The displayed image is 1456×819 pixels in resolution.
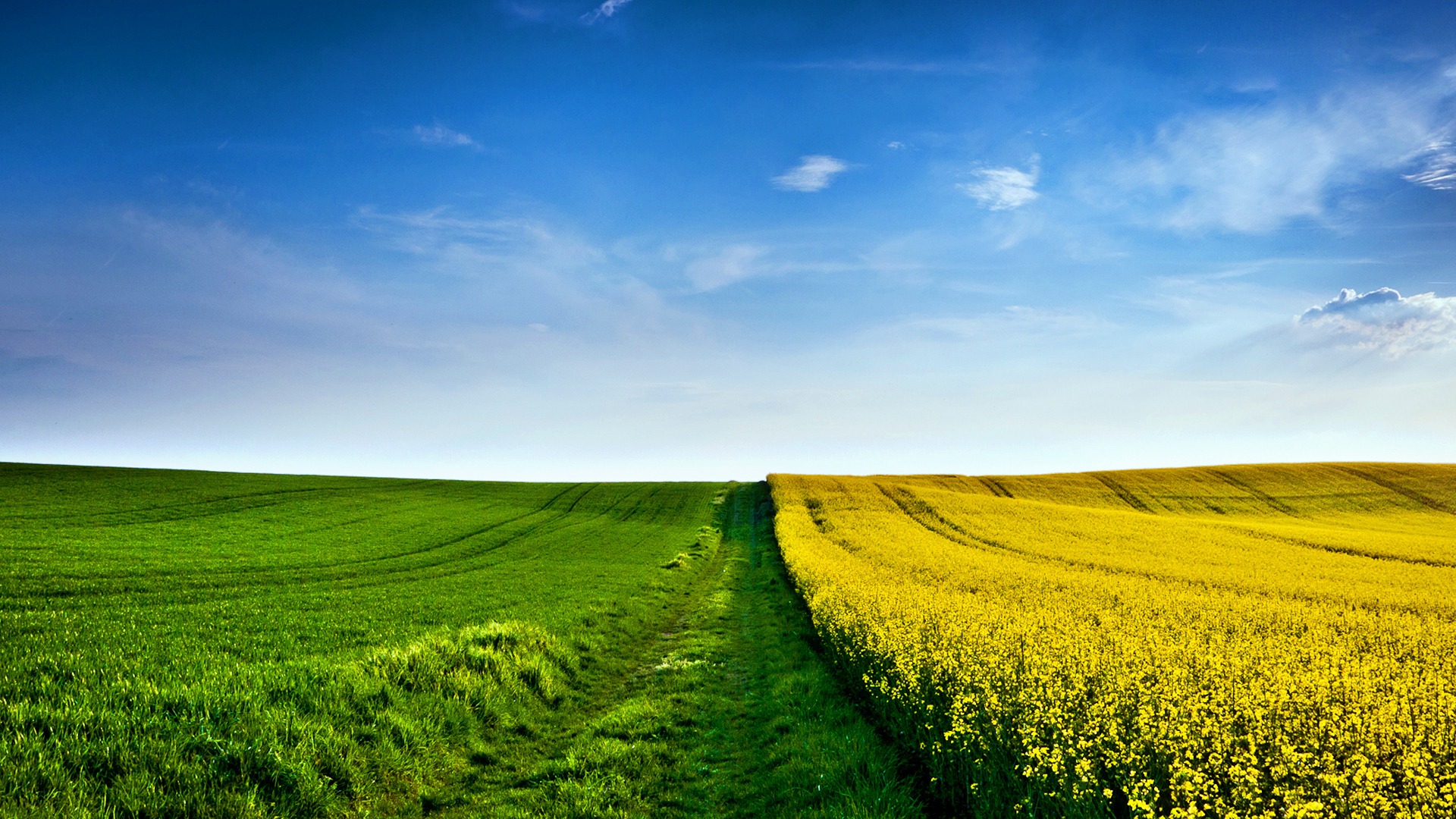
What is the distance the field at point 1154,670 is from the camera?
5.04 meters

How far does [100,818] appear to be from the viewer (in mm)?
5316

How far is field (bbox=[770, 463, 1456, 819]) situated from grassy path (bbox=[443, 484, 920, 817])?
30.3 inches

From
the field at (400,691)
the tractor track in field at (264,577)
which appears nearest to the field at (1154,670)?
the field at (400,691)

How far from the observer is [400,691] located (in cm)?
889

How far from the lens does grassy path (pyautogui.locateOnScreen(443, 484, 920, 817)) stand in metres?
6.89

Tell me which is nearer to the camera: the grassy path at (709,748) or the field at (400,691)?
the field at (400,691)

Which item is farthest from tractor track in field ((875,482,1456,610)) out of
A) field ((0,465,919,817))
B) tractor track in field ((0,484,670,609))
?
tractor track in field ((0,484,670,609))

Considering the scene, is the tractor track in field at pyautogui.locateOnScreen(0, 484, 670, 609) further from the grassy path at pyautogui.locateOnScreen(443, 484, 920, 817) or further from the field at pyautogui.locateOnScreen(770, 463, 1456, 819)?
the field at pyautogui.locateOnScreen(770, 463, 1456, 819)

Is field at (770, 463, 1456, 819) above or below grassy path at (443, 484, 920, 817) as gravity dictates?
above

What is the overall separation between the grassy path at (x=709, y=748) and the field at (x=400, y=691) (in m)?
0.04

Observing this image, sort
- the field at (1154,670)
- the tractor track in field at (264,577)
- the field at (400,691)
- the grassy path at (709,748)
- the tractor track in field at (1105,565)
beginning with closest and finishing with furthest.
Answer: the field at (1154,670) < the field at (400,691) < the grassy path at (709,748) < the tractor track in field at (264,577) < the tractor track in field at (1105,565)

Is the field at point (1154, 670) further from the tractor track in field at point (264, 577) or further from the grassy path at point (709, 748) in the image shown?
the tractor track in field at point (264, 577)

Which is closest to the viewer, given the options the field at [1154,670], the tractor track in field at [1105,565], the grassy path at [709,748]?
the field at [1154,670]

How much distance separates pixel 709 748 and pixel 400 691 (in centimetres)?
457
